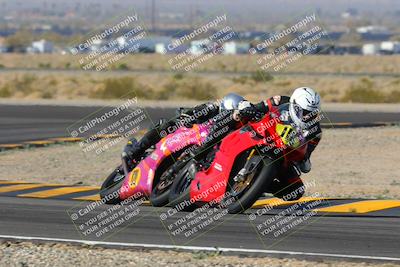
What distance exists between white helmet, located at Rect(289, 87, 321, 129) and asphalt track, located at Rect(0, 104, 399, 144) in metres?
13.9

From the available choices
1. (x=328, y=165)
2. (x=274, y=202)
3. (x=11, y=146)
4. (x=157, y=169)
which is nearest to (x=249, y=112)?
(x=157, y=169)

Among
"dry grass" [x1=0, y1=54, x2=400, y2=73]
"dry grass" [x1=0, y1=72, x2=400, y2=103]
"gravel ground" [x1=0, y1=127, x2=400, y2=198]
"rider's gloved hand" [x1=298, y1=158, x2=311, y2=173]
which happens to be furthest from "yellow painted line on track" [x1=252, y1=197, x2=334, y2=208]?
"dry grass" [x1=0, y1=54, x2=400, y2=73]

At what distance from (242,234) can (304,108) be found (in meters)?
1.71

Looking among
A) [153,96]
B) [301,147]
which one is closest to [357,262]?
[301,147]

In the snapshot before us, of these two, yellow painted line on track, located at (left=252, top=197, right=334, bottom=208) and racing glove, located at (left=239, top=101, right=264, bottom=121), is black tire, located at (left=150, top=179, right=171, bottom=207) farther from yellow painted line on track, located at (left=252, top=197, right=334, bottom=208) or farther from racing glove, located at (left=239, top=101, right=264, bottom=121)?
racing glove, located at (left=239, top=101, right=264, bottom=121)

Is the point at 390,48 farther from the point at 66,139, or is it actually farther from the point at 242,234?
the point at 242,234

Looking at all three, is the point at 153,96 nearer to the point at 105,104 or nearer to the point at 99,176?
the point at 105,104

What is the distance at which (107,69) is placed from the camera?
71.2 m

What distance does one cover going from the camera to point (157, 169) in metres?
12.0

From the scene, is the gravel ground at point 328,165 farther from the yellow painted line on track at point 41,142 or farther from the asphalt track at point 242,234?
the asphalt track at point 242,234

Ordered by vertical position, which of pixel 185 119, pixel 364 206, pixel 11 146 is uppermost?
pixel 11 146

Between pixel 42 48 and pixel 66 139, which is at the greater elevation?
pixel 42 48

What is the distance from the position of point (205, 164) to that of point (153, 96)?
32.2m

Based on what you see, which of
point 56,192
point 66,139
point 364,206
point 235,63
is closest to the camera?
point 364,206
